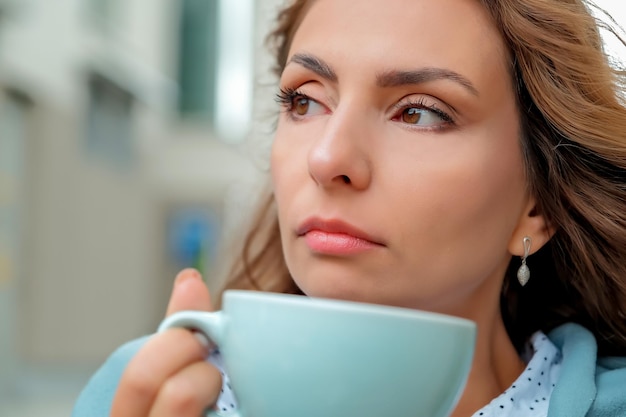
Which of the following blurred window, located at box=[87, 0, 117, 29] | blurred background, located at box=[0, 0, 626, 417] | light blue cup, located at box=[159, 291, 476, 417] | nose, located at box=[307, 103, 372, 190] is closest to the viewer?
light blue cup, located at box=[159, 291, 476, 417]

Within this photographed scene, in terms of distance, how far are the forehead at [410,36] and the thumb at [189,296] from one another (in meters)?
0.38

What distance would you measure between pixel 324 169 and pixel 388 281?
0.15 metres

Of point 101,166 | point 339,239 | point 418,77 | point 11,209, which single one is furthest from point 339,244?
point 101,166

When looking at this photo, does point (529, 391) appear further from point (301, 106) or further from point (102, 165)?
point (102, 165)

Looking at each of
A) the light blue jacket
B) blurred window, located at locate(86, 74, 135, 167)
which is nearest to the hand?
the light blue jacket

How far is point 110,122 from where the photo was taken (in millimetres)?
9812

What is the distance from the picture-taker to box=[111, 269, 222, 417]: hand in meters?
0.68

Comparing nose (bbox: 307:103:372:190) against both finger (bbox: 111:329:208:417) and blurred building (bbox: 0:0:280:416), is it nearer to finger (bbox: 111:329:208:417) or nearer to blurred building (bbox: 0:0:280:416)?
finger (bbox: 111:329:208:417)

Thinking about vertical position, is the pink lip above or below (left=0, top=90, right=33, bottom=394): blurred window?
above

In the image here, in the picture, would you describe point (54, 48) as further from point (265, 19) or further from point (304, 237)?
point (304, 237)

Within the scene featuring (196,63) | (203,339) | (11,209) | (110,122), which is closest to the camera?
(203,339)

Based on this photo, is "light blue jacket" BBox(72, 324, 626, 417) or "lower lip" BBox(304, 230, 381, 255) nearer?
"lower lip" BBox(304, 230, 381, 255)

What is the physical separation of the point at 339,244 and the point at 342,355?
Answer: 1.15ft

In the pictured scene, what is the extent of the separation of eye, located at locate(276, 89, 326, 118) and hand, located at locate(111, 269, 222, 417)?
0.50m
